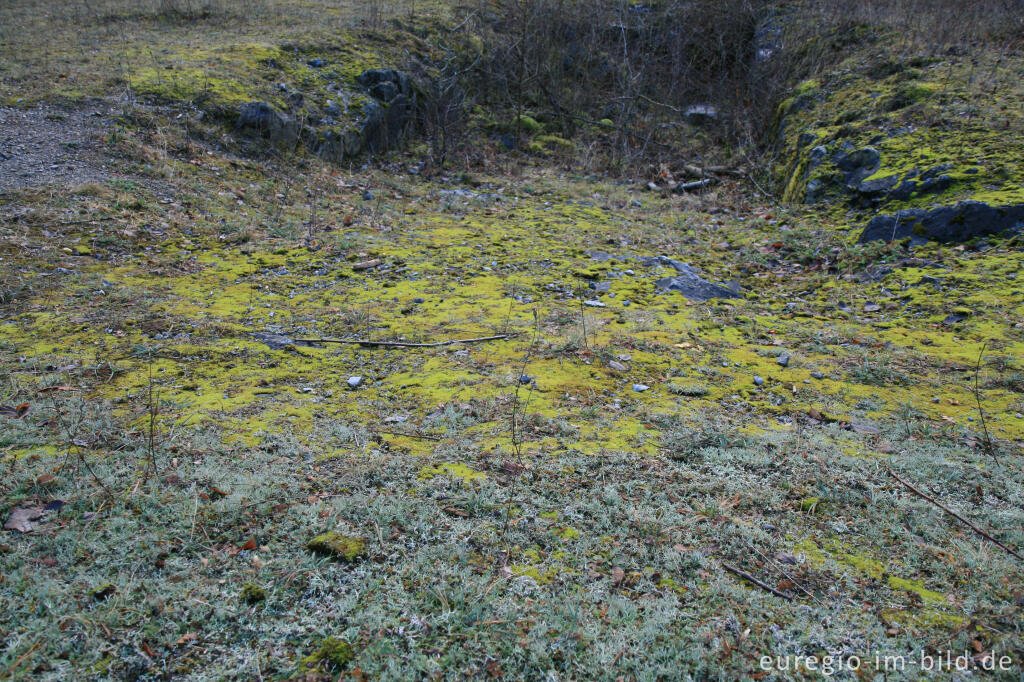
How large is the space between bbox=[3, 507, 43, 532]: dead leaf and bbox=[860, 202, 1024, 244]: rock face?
7.57 metres

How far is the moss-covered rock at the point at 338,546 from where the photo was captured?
2.13 metres

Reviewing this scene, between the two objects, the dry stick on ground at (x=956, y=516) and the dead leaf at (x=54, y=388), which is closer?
the dry stick on ground at (x=956, y=516)

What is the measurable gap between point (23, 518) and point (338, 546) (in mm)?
1251

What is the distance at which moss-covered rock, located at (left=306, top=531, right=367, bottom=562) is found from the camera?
2.13m

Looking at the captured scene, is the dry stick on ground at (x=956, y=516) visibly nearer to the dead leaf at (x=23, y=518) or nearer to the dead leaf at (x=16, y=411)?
the dead leaf at (x=23, y=518)

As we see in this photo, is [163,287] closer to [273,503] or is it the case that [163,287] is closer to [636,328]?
[273,503]

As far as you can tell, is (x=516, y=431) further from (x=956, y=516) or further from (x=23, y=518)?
(x=23, y=518)

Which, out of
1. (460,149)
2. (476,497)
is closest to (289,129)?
(460,149)

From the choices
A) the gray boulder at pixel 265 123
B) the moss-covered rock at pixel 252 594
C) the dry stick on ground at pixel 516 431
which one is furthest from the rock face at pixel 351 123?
the moss-covered rock at pixel 252 594

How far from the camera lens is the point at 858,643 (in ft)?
6.02

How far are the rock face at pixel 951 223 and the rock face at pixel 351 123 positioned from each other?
7863 mm

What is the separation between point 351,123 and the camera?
9.39 m

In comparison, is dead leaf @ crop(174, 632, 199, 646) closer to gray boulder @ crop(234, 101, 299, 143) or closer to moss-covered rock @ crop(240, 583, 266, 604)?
moss-covered rock @ crop(240, 583, 266, 604)

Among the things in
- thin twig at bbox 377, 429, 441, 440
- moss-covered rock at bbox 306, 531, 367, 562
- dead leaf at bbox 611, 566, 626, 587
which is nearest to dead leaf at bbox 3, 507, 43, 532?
moss-covered rock at bbox 306, 531, 367, 562
